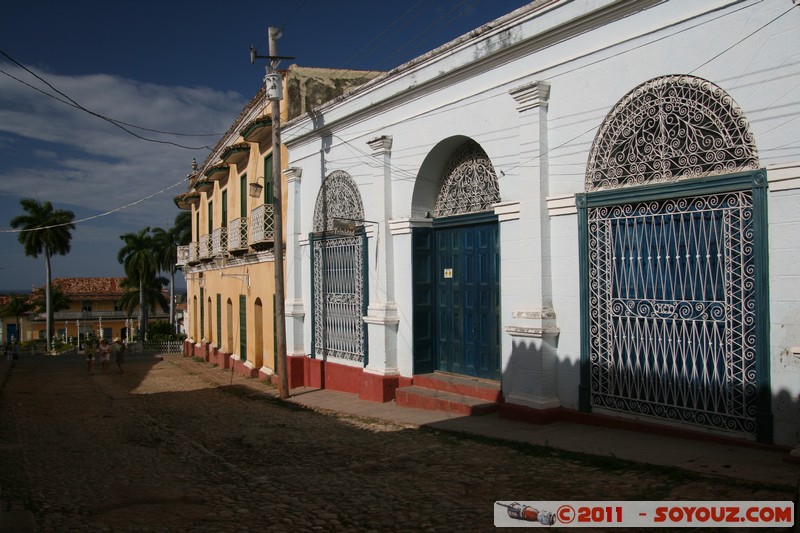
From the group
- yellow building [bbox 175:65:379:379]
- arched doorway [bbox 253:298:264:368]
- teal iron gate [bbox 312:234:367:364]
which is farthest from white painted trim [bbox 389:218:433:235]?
arched doorway [bbox 253:298:264:368]

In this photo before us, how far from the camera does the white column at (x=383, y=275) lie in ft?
34.4

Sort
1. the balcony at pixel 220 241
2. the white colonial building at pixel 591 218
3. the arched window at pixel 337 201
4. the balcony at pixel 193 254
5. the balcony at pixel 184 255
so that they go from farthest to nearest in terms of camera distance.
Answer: the balcony at pixel 184 255 → the balcony at pixel 193 254 → the balcony at pixel 220 241 → the arched window at pixel 337 201 → the white colonial building at pixel 591 218

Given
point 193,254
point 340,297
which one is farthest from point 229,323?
point 340,297

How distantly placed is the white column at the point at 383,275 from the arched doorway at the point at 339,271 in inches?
21.3

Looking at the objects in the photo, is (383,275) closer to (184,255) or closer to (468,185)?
(468,185)

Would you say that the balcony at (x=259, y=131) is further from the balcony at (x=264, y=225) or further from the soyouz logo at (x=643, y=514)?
the soyouz logo at (x=643, y=514)

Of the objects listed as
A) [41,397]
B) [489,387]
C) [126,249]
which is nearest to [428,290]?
[489,387]

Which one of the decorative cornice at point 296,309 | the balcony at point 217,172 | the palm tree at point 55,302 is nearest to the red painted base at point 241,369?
the decorative cornice at point 296,309

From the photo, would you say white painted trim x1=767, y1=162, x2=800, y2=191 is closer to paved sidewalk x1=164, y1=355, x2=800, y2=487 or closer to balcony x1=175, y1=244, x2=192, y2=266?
paved sidewalk x1=164, y1=355, x2=800, y2=487

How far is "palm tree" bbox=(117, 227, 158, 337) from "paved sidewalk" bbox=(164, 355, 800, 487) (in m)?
39.6

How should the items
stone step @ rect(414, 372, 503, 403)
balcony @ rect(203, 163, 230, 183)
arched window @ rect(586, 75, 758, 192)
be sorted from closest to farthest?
arched window @ rect(586, 75, 758, 192) → stone step @ rect(414, 372, 503, 403) → balcony @ rect(203, 163, 230, 183)

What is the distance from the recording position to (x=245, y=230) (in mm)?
17719

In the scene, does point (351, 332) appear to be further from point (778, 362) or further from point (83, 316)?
point (83, 316)

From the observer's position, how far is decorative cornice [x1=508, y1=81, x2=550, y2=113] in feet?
25.2
